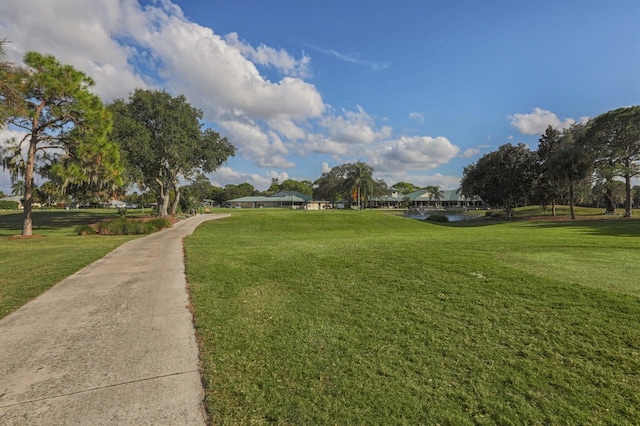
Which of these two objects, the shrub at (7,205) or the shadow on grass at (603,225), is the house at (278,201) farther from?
the shadow on grass at (603,225)

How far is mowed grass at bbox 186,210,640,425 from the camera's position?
2.65m

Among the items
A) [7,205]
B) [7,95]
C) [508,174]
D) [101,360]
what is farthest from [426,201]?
[7,205]

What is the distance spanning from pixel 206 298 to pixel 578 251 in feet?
33.4

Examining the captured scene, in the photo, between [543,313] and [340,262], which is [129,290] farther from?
[543,313]

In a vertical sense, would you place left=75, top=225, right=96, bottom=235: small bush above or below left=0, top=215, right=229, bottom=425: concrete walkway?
above

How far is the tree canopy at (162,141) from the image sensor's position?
26.1 meters

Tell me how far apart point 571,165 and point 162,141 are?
39777mm

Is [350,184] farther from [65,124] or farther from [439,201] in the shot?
[65,124]

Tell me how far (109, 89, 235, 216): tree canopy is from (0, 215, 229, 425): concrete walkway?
2299cm

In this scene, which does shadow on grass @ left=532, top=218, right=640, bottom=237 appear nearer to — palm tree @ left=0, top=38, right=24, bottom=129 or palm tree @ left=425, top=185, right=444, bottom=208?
palm tree @ left=0, top=38, right=24, bottom=129

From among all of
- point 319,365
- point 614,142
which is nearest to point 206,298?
point 319,365

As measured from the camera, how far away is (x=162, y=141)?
28.4 meters

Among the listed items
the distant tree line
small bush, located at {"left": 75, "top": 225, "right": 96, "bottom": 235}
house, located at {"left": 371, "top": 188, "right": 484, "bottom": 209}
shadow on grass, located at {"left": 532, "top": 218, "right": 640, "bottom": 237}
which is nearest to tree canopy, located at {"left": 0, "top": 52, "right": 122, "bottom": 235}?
small bush, located at {"left": 75, "top": 225, "right": 96, "bottom": 235}

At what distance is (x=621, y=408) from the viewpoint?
102 inches
